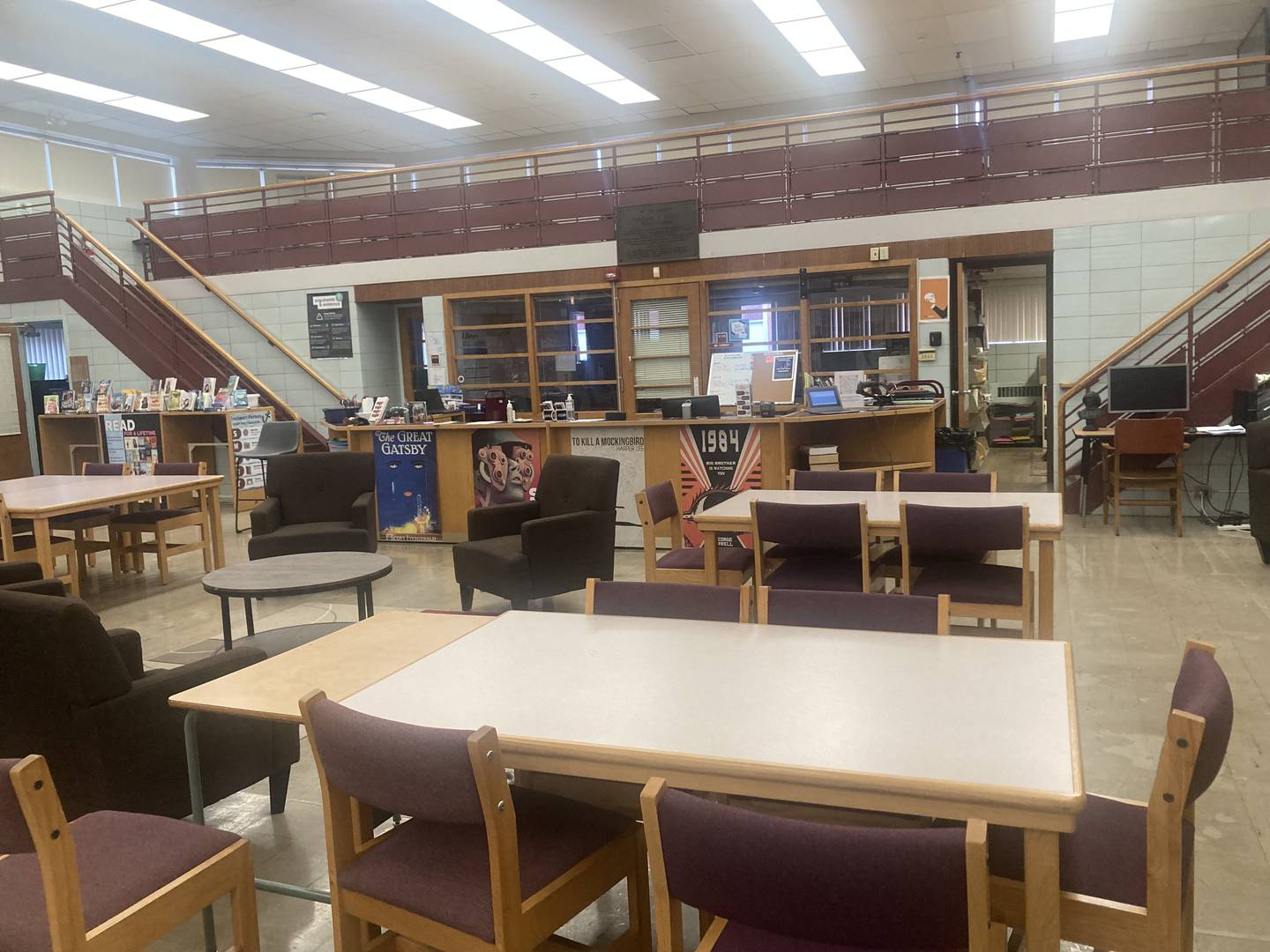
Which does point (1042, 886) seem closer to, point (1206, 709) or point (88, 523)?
point (1206, 709)

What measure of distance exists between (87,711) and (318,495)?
3.56 m

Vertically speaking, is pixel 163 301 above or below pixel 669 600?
above

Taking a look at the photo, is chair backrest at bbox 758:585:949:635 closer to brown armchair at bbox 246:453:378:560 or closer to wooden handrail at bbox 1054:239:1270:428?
brown armchair at bbox 246:453:378:560

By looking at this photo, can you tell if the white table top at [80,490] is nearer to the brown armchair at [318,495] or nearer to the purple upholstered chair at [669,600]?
the brown armchair at [318,495]

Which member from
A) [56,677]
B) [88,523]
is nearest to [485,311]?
[88,523]

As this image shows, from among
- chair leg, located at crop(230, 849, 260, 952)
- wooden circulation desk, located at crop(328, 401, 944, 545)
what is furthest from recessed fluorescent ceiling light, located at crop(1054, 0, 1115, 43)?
chair leg, located at crop(230, 849, 260, 952)

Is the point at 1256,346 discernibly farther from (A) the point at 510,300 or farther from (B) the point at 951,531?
(A) the point at 510,300

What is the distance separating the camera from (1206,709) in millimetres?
1542

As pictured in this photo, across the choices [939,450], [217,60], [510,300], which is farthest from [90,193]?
[939,450]

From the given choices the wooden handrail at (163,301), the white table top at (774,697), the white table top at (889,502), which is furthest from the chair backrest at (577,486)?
the wooden handrail at (163,301)

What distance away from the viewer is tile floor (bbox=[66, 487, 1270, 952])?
243 cm

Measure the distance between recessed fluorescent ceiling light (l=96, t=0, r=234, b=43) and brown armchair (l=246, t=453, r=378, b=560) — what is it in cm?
508

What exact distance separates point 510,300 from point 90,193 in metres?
6.62

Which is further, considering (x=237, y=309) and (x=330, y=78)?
(x=237, y=309)
